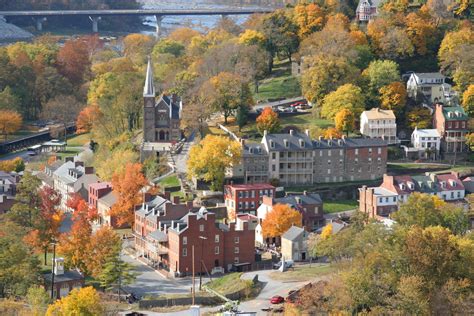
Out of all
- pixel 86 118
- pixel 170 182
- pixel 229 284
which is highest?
pixel 86 118

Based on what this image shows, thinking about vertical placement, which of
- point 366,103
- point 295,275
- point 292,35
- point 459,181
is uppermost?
point 292,35

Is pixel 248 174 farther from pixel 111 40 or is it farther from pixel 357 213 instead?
pixel 111 40

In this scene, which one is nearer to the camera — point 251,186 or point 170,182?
point 251,186

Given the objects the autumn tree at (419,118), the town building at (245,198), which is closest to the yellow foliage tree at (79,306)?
the town building at (245,198)

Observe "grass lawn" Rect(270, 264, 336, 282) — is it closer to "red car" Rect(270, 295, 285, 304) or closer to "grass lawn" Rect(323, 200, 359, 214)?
"red car" Rect(270, 295, 285, 304)

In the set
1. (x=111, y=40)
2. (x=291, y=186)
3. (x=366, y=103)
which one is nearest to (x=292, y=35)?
(x=366, y=103)

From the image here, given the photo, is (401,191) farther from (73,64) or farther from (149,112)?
(73,64)

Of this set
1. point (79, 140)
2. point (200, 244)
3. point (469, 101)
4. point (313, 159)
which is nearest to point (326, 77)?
point (469, 101)
